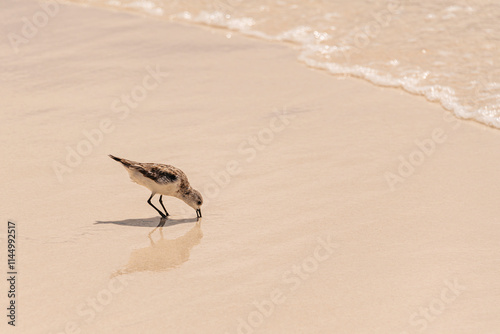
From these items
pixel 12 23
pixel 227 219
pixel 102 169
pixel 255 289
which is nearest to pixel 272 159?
pixel 227 219

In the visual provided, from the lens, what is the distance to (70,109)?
29.1 feet

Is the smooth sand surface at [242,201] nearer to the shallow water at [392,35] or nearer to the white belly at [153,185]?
the white belly at [153,185]

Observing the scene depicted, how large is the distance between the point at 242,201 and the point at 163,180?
0.84m

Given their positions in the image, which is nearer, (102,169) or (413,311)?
(413,311)

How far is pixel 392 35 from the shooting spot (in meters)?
11.3

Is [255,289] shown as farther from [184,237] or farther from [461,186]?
[461,186]

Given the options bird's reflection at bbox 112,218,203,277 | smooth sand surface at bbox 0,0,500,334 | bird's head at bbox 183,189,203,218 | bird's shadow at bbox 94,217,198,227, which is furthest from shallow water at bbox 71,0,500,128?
bird's reflection at bbox 112,218,203,277

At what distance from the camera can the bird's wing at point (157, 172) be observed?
6.63m

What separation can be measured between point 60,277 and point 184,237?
49.0 inches

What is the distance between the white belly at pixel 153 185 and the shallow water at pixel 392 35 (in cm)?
407

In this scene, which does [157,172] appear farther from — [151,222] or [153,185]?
[151,222]

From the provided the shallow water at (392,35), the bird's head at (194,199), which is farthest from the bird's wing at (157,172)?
the shallow water at (392,35)

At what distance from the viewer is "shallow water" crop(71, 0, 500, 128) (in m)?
9.70

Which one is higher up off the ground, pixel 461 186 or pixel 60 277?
pixel 60 277
